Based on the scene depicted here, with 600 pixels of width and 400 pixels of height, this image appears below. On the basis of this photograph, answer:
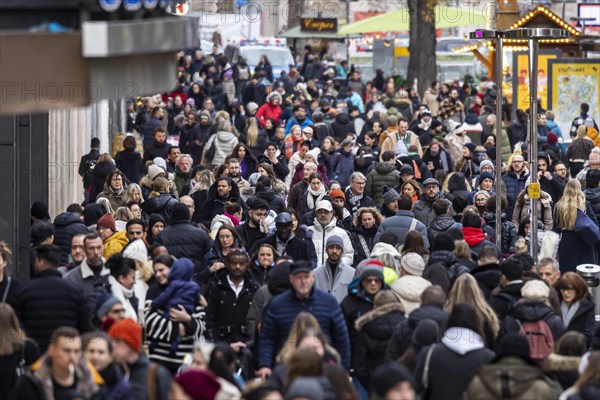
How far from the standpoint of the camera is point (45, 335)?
39.1 feet

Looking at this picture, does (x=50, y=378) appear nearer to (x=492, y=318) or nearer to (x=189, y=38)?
(x=189, y=38)

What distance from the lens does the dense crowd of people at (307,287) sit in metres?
9.72

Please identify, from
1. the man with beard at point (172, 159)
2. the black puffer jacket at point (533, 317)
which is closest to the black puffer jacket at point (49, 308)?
the black puffer jacket at point (533, 317)

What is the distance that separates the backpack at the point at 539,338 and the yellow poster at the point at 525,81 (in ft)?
70.9

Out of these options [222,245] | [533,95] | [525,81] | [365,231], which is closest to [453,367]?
[222,245]

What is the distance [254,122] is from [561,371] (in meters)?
17.5

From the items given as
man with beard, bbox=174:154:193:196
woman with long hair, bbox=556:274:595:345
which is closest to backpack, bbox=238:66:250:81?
man with beard, bbox=174:154:193:196

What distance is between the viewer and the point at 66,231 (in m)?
15.5

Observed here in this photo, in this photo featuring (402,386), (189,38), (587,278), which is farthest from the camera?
(587,278)

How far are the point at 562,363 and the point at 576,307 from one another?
2533 millimetres

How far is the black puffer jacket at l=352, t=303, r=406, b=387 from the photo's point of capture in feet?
39.4

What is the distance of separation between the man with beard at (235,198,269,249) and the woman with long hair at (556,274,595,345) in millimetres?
4162

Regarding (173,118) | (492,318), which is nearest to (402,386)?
(492,318)

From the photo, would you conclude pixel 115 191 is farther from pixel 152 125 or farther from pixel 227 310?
pixel 152 125
